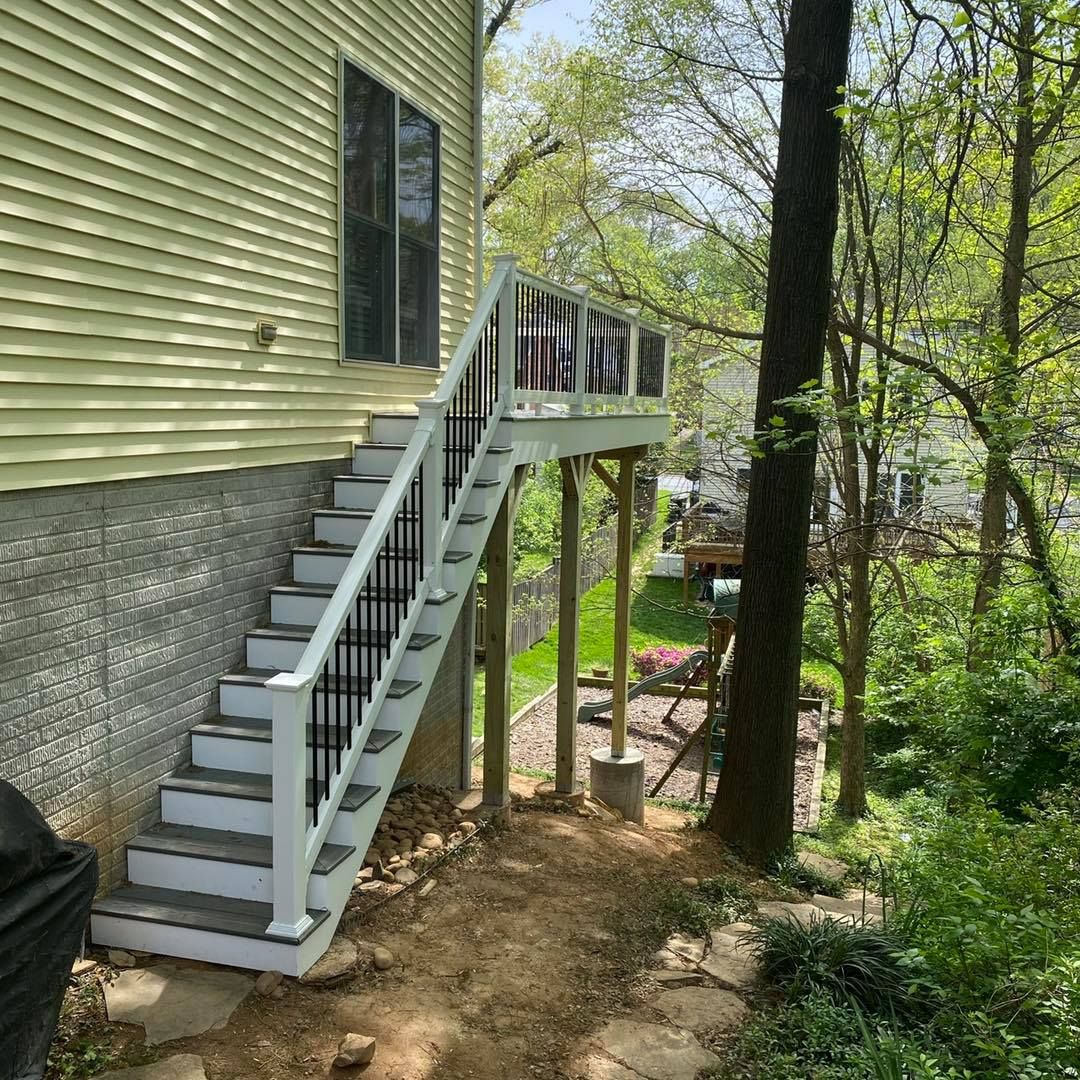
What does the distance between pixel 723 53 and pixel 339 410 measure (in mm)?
8560

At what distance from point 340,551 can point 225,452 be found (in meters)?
0.92

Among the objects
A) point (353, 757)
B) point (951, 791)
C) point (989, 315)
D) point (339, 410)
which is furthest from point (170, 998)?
point (989, 315)

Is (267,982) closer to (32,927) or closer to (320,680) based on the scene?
(32,927)

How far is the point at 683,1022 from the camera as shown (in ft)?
12.7

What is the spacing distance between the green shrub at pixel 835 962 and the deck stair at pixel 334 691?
194 cm

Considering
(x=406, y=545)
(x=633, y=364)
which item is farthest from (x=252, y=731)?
(x=633, y=364)

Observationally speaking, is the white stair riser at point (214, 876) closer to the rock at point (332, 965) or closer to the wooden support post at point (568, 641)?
the rock at point (332, 965)

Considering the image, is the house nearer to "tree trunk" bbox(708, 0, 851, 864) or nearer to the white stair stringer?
the white stair stringer

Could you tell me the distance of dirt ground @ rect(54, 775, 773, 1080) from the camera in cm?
342

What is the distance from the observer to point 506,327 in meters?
5.79

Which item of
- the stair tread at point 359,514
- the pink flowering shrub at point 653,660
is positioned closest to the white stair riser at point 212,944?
the stair tread at point 359,514

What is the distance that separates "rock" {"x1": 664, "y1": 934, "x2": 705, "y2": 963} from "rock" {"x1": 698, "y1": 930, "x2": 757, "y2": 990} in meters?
0.06

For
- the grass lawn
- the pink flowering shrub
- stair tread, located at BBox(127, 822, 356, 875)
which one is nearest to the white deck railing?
stair tread, located at BBox(127, 822, 356, 875)

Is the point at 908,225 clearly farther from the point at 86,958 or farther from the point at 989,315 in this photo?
the point at 86,958
